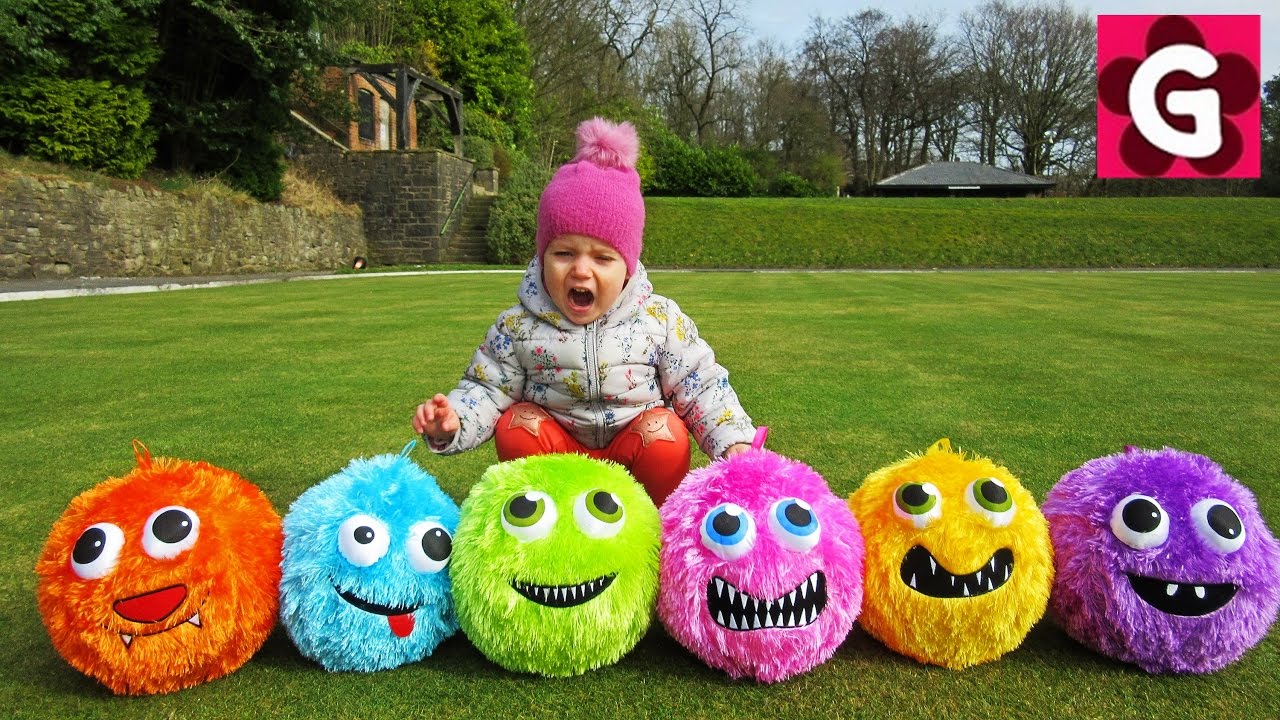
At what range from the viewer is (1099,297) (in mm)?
12844

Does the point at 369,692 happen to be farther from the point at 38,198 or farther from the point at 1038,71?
the point at 1038,71

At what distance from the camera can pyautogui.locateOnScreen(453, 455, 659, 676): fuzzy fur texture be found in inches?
74.7

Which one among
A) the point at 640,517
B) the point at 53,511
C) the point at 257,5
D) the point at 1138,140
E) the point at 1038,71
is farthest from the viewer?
the point at 1038,71

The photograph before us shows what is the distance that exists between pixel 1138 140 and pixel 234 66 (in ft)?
121

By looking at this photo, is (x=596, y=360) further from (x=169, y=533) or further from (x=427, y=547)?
(x=169, y=533)

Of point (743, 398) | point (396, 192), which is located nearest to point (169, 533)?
point (743, 398)

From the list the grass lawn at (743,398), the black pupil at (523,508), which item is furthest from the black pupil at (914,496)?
the black pupil at (523,508)

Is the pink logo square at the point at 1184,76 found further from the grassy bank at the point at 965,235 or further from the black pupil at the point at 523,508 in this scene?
the black pupil at the point at 523,508

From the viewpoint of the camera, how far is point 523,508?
1990mm

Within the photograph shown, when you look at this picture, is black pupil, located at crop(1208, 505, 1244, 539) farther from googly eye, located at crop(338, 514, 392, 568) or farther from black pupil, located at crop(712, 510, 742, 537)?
googly eye, located at crop(338, 514, 392, 568)

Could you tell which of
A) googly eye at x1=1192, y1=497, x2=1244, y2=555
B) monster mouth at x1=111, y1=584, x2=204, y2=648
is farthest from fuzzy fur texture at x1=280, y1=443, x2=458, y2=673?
googly eye at x1=1192, y1=497, x2=1244, y2=555

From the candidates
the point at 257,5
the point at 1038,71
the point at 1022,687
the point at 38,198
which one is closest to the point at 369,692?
the point at 1022,687

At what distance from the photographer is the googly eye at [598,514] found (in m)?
1.98

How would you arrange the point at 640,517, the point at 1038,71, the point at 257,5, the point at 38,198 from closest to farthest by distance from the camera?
the point at 640,517
the point at 38,198
the point at 257,5
the point at 1038,71
